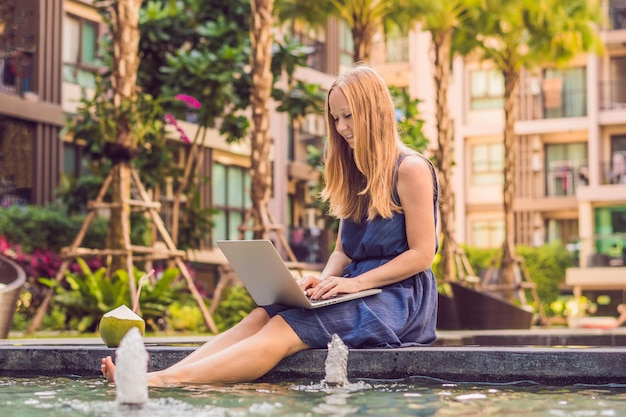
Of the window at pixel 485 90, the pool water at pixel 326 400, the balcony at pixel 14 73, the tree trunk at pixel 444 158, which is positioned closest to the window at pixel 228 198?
the balcony at pixel 14 73

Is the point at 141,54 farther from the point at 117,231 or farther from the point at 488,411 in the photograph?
the point at 488,411

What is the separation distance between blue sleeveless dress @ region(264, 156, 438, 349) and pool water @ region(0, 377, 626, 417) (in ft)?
0.92

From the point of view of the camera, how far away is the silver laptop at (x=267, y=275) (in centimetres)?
524

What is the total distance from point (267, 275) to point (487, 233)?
137 ft

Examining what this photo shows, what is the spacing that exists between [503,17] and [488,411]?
2224 centimetres

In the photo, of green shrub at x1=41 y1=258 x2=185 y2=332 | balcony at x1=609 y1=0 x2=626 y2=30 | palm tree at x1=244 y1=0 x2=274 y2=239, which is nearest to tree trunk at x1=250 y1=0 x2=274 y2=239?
palm tree at x1=244 y1=0 x2=274 y2=239

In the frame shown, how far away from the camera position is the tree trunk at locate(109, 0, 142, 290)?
1425cm

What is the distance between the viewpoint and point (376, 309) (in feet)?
18.2

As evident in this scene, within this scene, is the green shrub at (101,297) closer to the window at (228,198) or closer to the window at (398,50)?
the window at (228,198)

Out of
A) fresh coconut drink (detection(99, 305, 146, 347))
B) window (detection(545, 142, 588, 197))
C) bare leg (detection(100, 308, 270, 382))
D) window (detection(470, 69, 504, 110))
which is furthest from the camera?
window (detection(470, 69, 504, 110))

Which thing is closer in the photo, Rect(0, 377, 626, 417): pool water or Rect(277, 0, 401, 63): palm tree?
Rect(0, 377, 626, 417): pool water

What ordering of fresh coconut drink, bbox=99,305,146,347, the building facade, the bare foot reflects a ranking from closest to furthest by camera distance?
the bare foot, fresh coconut drink, bbox=99,305,146,347, the building facade

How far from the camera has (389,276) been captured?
18.3 feet

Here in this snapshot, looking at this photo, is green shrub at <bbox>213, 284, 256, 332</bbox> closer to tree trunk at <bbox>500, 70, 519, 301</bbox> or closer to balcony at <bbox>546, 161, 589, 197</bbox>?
tree trunk at <bbox>500, 70, 519, 301</bbox>
